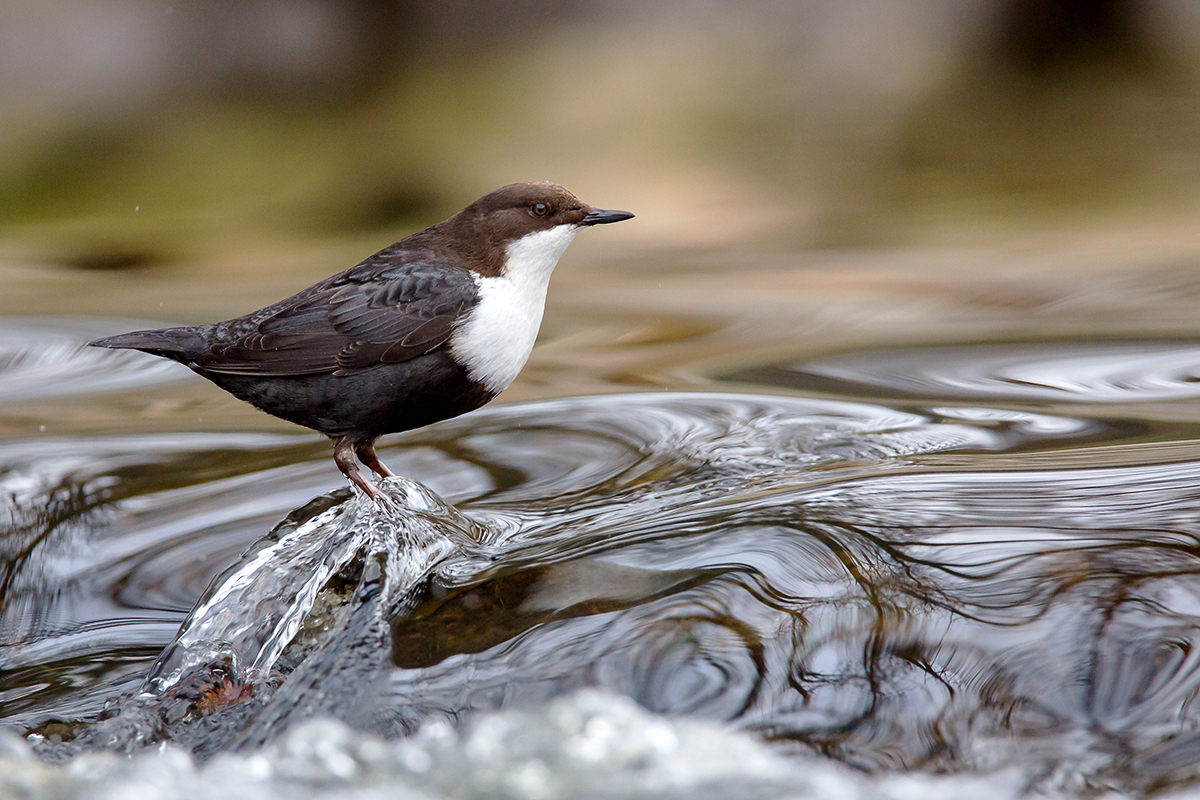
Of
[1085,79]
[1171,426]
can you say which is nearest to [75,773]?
[1171,426]

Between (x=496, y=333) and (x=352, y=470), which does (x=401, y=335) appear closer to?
(x=496, y=333)

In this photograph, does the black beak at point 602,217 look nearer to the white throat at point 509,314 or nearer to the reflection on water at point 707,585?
the white throat at point 509,314

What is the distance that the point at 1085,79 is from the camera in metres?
10.1

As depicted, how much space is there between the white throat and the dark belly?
0.06 m

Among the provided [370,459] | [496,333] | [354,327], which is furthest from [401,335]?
[370,459]

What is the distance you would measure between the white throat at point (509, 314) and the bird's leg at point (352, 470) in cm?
47

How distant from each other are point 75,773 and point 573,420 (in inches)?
112

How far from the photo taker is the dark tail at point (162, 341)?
363 cm

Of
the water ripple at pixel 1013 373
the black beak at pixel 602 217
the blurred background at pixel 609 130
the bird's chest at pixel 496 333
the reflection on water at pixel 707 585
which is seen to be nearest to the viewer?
the reflection on water at pixel 707 585

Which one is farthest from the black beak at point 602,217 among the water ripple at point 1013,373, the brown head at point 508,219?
the water ripple at point 1013,373

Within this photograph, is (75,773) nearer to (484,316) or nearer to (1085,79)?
(484,316)

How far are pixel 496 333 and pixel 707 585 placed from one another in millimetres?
1144

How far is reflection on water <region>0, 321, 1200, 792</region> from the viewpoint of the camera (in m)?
2.57

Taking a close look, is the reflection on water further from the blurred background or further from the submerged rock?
the blurred background
